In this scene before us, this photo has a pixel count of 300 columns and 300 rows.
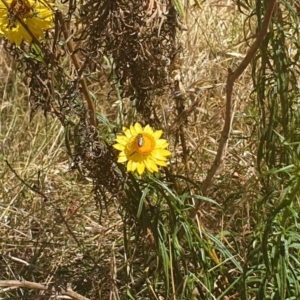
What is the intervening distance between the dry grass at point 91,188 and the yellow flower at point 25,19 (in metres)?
0.44

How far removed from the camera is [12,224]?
233 centimetres

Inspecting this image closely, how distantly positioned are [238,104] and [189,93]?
1.38 ft

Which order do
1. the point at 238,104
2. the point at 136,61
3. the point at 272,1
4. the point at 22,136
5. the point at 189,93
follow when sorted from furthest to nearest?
the point at 22,136, the point at 238,104, the point at 189,93, the point at 136,61, the point at 272,1

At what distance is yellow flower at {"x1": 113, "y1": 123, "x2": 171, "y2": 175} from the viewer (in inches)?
59.4

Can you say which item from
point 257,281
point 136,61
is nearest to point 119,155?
point 136,61

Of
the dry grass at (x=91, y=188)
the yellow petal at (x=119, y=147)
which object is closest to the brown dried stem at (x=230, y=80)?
the dry grass at (x=91, y=188)

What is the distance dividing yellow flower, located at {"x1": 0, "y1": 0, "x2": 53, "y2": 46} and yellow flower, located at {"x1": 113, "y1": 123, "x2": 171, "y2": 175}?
0.91ft

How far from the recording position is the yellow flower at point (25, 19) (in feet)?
4.83

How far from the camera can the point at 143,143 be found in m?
1.53

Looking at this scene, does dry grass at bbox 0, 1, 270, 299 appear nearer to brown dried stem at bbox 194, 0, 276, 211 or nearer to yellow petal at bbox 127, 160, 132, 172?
brown dried stem at bbox 194, 0, 276, 211

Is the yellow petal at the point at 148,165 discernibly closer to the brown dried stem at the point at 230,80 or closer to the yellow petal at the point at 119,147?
the yellow petal at the point at 119,147

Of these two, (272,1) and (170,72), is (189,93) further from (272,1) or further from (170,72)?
(272,1)

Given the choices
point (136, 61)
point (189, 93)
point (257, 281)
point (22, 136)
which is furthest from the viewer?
point (22, 136)

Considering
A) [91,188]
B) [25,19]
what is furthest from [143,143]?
[91,188]
